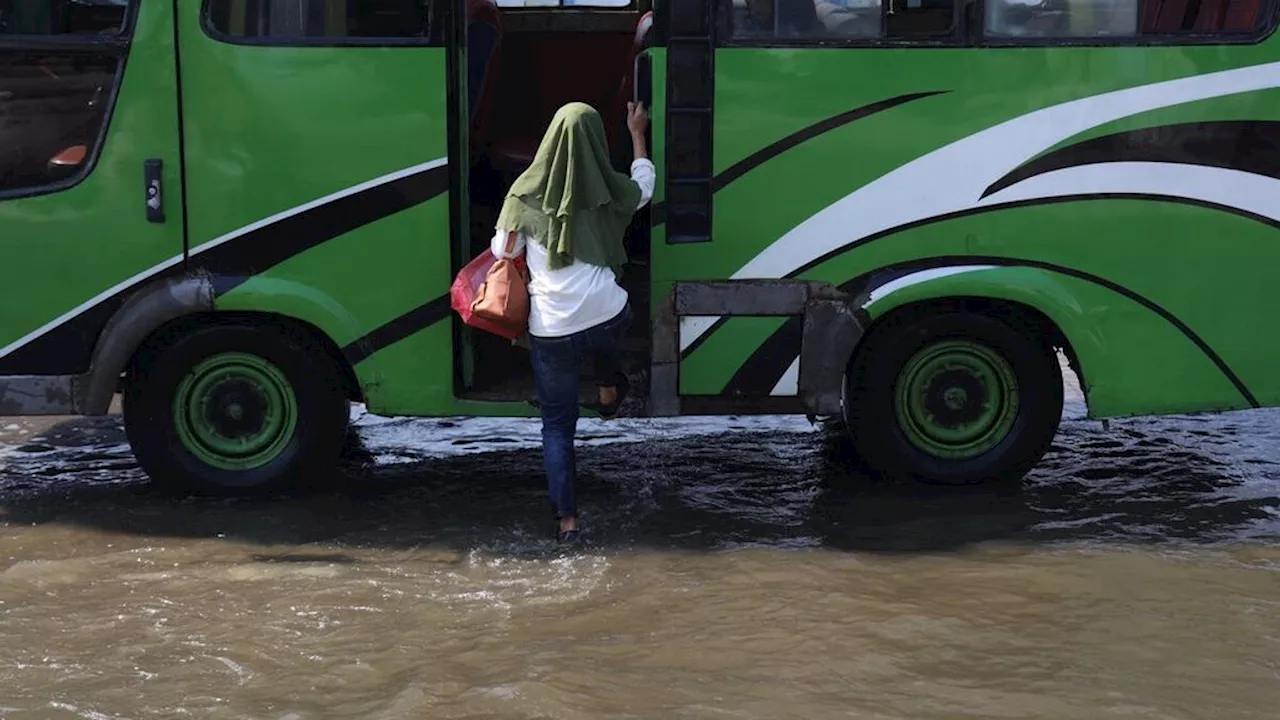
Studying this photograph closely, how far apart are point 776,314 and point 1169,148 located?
1.81 m

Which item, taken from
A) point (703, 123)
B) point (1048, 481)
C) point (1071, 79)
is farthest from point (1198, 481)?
point (703, 123)

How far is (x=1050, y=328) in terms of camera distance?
22.1ft

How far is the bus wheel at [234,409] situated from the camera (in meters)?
6.58

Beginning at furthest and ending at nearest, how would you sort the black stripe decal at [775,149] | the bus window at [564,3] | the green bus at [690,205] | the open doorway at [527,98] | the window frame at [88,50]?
the bus window at [564,3], the open doorway at [527,98], the black stripe decal at [775,149], the green bus at [690,205], the window frame at [88,50]

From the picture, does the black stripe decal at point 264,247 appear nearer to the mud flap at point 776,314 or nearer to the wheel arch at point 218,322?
the wheel arch at point 218,322

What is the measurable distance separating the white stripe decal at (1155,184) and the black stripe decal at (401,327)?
236cm

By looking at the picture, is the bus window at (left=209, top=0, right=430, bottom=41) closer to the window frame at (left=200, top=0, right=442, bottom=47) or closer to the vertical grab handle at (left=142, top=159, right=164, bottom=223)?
the window frame at (left=200, top=0, right=442, bottom=47)

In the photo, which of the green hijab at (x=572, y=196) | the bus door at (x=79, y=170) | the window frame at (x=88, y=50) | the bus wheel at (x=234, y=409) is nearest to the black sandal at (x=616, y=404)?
the green hijab at (x=572, y=196)

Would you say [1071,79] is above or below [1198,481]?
above

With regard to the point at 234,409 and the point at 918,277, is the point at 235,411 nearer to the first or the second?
the point at 234,409

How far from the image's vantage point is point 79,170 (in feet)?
20.7

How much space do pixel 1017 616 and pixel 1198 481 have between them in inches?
86.7

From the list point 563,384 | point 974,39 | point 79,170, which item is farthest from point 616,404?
point 79,170

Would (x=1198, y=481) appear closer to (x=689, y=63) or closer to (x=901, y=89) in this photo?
(x=901, y=89)
